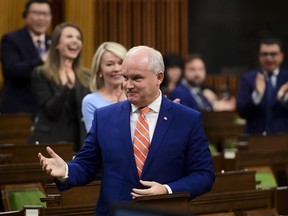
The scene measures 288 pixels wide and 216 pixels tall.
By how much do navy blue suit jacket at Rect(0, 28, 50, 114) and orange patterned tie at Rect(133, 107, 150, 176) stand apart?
351cm

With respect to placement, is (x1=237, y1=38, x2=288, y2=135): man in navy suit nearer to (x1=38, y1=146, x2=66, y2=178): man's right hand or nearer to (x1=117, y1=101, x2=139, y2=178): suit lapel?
(x1=117, y1=101, x2=139, y2=178): suit lapel

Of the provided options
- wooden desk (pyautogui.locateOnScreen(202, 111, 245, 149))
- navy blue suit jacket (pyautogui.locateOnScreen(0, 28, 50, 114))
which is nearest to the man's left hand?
navy blue suit jacket (pyautogui.locateOnScreen(0, 28, 50, 114))

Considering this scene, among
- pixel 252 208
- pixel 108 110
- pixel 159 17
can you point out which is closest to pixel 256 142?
pixel 252 208

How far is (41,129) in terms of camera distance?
6570mm

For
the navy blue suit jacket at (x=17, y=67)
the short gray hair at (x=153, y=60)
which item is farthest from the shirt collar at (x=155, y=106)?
the navy blue suit jacket at (x=17, y=67)

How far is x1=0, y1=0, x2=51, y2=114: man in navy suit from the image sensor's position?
25.5 ft

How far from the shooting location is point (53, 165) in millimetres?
4020

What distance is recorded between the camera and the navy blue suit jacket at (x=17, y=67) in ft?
25.2

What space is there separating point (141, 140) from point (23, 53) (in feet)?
12.8

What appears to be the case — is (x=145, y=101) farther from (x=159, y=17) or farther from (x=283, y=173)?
(x=159, y=17)

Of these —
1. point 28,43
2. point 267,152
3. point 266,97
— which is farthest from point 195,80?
point 267,152

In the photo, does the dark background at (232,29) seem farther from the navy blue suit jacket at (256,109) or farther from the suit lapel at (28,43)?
the suit lapel at (28,43)

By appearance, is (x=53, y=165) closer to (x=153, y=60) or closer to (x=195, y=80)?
(x=153, y=60)

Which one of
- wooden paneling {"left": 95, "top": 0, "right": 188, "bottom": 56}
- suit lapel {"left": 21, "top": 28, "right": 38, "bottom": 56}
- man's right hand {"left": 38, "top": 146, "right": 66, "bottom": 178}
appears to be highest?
wooden paneling {"left": 95, "top": 0, "right": 188, "bottom": 56}
